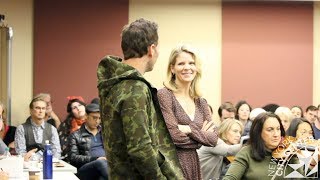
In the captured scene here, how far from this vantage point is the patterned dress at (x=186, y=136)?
289 centimetres

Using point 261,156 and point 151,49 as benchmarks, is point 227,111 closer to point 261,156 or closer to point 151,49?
point 261,156

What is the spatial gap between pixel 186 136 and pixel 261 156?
81 centimetres

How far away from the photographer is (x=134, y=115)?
6.68ft

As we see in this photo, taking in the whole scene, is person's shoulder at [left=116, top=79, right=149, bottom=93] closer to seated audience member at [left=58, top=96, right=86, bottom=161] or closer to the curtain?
seated audience member at [left=58, top=96, right=86, bottom=161]

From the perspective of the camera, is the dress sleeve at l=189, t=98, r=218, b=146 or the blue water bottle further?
the blue water bottle

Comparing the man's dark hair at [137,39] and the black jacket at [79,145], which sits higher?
the man's dark hair at [137,39]

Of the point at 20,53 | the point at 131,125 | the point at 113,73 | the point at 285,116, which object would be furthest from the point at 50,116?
the point at 131,125

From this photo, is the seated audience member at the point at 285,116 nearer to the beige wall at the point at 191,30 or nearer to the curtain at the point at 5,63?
the beige wall at the point at 191,30

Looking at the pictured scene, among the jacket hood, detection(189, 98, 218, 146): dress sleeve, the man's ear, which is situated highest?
the man's ear

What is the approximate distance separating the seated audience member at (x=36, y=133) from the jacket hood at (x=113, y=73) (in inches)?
132

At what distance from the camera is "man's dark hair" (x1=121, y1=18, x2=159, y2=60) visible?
2164mm

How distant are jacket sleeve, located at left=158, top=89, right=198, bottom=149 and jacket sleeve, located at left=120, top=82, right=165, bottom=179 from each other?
781mm

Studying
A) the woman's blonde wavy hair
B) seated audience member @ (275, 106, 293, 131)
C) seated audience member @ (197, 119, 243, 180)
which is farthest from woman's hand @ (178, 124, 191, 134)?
seated audience member @ (275, 106, 293, 131)

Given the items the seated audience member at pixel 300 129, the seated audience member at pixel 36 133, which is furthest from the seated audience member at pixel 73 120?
the seated audience member at pixel 300 129
